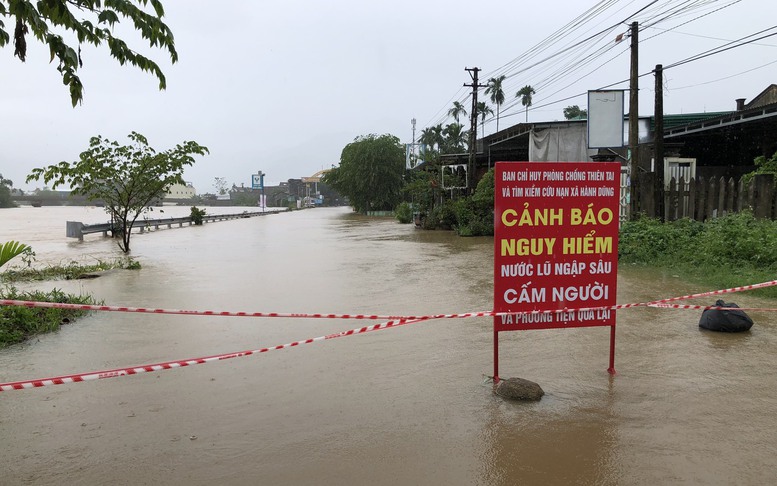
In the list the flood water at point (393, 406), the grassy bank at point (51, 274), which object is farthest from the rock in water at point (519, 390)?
the grassy bank at point (51, 274)

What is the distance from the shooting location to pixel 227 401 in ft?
14.6

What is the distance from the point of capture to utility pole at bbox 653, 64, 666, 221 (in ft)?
49.0

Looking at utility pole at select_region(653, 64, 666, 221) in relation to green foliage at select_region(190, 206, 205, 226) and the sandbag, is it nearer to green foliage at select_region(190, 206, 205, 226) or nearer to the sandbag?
the sandbag

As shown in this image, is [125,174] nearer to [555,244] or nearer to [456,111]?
[555,244]

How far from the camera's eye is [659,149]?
14992 millimetres

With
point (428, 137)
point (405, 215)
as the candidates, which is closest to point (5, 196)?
point (428, 137)

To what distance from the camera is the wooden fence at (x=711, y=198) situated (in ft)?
40.2

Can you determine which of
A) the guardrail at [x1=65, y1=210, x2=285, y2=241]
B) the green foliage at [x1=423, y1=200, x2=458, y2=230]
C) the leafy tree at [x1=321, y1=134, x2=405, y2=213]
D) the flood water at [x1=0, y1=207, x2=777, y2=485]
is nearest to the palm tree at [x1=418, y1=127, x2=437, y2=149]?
the leafy tree at [x1=321, y1=134, x2=405, y2=213]

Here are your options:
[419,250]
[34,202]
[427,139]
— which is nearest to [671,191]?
[419,250]

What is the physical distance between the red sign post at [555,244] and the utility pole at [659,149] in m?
11.4

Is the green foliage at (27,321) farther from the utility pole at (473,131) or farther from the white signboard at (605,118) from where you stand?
the utility pole at (473,131)

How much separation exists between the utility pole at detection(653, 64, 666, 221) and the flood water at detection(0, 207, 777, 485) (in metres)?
7.61

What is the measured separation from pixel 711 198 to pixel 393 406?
1237 centimetres

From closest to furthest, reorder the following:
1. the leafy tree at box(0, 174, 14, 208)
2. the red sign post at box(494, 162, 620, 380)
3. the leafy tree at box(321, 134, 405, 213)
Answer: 1. the red sign post at box(494, 162, 620, 380)
2. the leafy tree at box(321, 134, 405, 213)
3. the leafy tree at box(0, 174, 14, 208)
